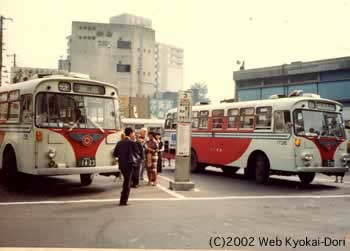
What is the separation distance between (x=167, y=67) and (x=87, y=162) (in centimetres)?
12854

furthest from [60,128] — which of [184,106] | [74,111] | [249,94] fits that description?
[249,94]

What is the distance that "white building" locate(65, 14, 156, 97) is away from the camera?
61969 mm

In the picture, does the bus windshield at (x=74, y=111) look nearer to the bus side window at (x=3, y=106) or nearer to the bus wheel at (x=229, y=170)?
the bus side window at (x=3, y=106)

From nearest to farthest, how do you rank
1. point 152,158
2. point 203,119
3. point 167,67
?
point 152,158 → point 203,119 → point 167,67

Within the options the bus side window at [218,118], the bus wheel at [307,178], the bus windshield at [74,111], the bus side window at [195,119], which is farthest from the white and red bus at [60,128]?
the bus side window at [195,119]

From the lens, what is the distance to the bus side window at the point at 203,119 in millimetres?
18828

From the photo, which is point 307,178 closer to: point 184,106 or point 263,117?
point 263,117

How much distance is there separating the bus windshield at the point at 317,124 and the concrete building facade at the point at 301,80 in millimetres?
17661

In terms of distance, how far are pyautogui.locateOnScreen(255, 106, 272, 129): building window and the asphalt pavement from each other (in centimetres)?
262

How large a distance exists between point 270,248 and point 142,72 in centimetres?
6466

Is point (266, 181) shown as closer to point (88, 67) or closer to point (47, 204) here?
point (47, 204)

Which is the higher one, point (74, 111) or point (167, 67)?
point (167, 67)

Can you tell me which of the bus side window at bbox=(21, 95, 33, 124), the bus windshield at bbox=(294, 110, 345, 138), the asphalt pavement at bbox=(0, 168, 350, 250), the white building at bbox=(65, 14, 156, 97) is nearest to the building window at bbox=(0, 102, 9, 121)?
the bus side window at bbox=(21, 95, 33, 124)

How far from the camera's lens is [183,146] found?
509 inches
